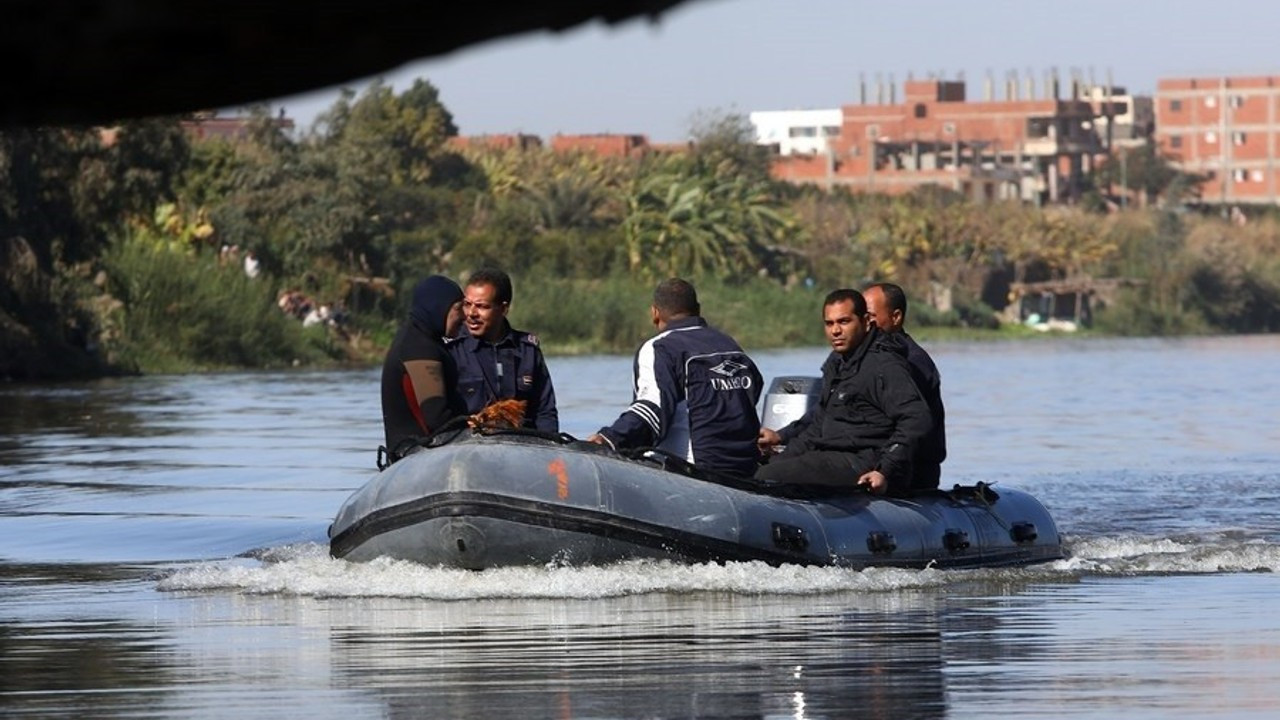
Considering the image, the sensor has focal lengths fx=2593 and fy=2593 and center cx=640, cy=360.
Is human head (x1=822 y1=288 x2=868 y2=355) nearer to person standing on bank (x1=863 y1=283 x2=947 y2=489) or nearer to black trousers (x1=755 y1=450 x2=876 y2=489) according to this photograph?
person standing on bank (x1=863 y1=283 x2=947 y2=489)

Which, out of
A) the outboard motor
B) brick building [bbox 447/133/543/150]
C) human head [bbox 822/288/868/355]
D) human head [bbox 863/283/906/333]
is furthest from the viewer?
brick building [bbox 447/133/543/150]

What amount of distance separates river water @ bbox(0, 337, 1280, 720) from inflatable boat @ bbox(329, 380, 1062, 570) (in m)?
0.11

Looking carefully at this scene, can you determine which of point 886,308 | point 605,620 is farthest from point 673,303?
point 605,620

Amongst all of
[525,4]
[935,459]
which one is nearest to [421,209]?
[935,459]

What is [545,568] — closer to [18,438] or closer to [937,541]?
[937,541]

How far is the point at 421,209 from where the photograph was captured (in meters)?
68.0

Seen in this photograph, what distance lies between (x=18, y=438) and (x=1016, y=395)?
54.8ft

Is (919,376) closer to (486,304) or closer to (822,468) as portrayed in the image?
(822,468)

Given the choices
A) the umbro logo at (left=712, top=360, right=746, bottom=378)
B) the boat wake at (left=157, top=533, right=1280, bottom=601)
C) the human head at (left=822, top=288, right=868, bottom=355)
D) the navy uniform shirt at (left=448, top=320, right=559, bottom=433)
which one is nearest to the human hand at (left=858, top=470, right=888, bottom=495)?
the boat wake at (left=157, top=533, right=1280, bottom=601)

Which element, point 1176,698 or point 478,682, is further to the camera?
Result: point 478,682

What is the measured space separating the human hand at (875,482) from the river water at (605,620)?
0.39 metres

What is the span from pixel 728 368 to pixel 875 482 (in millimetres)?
1014

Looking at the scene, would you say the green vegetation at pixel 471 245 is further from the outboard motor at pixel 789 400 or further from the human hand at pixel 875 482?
the human hand at pixel 875 482

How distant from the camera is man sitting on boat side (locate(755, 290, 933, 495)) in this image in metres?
12.2
